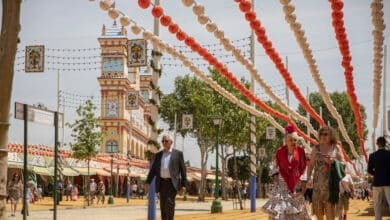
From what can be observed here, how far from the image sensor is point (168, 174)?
457 inches

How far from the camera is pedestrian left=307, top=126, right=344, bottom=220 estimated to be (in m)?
9.61

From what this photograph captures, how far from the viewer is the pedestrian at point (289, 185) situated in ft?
29.1

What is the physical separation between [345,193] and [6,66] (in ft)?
26.0

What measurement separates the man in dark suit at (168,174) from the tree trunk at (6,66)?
468 cm

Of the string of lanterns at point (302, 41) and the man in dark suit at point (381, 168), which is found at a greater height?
the string of lanterns at point (302, 41)

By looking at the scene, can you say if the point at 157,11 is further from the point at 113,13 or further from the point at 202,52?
the point at 202,52

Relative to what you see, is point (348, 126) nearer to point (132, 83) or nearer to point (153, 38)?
point (132, 83)

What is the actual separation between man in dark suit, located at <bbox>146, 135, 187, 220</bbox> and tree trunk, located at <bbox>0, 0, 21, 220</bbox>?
4.68m

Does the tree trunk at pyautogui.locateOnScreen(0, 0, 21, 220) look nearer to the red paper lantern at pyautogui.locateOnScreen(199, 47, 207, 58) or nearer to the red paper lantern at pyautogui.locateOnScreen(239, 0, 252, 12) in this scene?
the red paper lantern at pyautogui.locateOnScreen(239, 0, 252, 12)

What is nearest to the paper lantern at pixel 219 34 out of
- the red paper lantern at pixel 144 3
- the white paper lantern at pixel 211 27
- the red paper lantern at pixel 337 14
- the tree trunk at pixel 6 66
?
the white paper lantern at pixel 211 27

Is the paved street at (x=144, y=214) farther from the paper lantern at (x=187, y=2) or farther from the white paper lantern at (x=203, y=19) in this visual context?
the paper lantern at (x=187, y=2)

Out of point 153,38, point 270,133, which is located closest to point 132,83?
point 270,133

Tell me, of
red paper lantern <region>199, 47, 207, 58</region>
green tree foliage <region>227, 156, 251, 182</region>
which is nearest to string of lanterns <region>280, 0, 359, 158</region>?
red paper lantern <region>199, 47, 207, 58</region>

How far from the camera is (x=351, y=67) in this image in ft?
40.3
